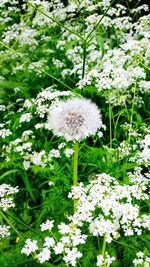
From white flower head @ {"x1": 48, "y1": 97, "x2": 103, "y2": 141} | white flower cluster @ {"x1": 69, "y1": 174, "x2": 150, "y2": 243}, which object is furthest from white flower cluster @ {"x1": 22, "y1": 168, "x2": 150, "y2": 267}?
white flower head @ {"x1": 48, "y1": 97, "x2": 103, "y2": 141}

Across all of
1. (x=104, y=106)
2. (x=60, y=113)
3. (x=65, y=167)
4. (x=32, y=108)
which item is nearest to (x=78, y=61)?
(x=104, y=106)

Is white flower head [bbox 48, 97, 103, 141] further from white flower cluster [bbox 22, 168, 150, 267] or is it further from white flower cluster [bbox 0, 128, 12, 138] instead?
white flower cluster [bbox 0, 128, 12, 138]

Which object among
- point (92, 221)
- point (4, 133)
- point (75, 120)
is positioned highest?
point (75, 120)

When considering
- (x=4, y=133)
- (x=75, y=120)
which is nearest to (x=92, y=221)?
(x=75, y=120)

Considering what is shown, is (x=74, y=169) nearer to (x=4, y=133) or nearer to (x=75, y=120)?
(x=75, y=120)

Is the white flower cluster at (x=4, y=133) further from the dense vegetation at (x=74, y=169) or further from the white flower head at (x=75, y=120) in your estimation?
the white flower head at (x=75, y=120)

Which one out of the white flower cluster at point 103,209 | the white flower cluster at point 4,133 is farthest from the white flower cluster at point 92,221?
the white flower cluster at point 4,133

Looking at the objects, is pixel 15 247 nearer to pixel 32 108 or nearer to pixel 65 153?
pixel 65 153

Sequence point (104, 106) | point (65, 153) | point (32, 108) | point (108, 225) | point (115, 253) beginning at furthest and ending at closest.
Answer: point (104, 106)
point (32, 108)
point (65, 153)
point (115, 253)
point (108, 225)
